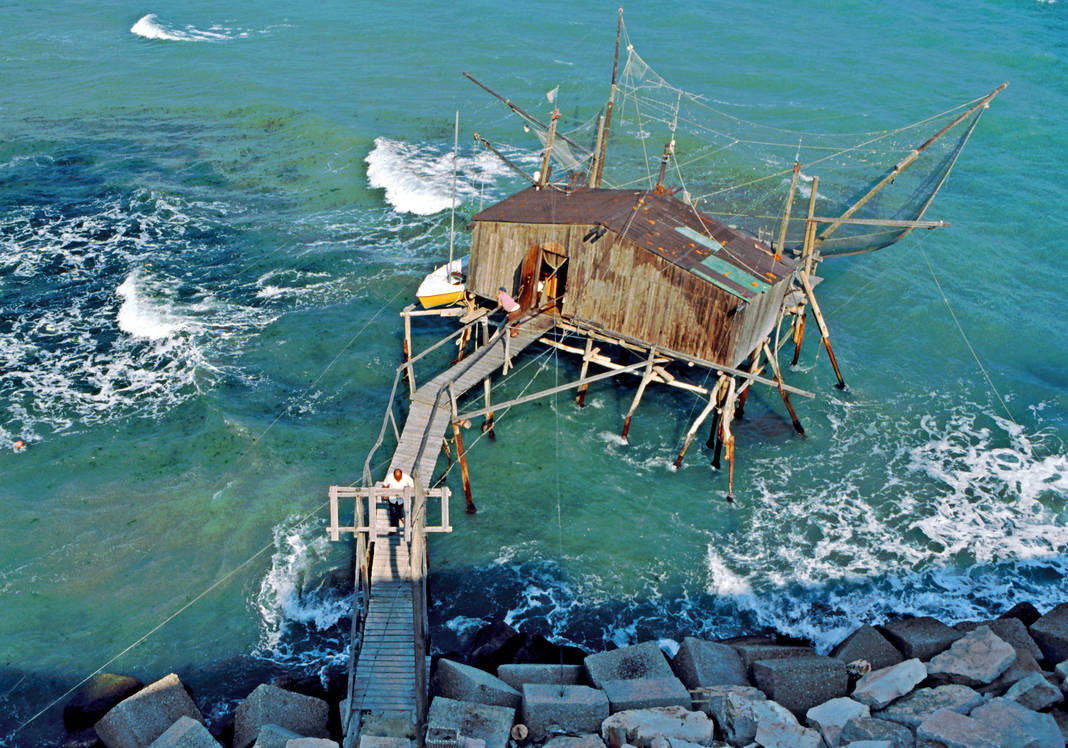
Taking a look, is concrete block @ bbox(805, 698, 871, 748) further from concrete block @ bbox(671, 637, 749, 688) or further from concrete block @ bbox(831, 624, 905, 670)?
concrete block @ bbox(831, 624, 905, 670)

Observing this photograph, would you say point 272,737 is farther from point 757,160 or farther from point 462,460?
point 757,160

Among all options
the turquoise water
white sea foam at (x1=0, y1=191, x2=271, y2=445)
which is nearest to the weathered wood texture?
the turquoise water

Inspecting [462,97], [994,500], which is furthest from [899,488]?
[462,97]

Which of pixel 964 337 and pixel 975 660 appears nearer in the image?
pixel 975 660

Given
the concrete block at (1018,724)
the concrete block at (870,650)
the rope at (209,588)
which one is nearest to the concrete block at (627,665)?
the concrete block at (870,650)

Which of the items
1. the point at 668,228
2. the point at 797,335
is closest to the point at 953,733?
the point at 668,228

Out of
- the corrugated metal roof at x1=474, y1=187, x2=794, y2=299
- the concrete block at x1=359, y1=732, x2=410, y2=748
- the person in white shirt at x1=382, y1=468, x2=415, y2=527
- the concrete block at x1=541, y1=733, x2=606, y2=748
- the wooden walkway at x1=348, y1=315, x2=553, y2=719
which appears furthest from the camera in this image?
the corrugated metal roof at x1=474, y1=187, x2=794, y2=299

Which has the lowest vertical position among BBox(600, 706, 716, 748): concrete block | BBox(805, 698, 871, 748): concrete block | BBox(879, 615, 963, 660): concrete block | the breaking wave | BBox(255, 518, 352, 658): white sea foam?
BBox(255, 518, 352, 658): white sea foam
